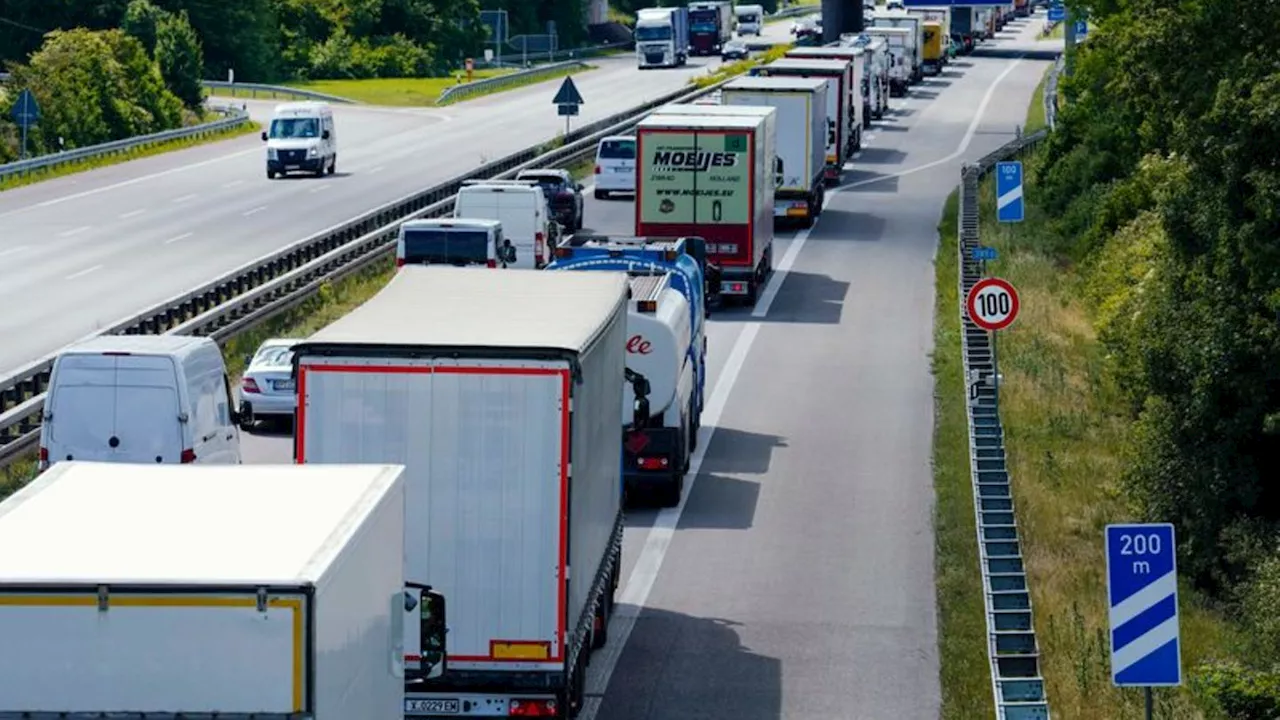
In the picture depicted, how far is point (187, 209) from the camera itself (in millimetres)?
59188

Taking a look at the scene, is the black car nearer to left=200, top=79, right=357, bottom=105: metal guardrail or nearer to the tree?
the tree

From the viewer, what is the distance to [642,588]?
78.5ft

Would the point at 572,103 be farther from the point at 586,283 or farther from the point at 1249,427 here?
the point at 586,283

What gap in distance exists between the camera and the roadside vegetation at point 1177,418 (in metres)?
21.2

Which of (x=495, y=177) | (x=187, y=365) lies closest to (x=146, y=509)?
(x=187, y=365)

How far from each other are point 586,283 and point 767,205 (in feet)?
80.4

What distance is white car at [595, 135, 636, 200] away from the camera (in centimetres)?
6184

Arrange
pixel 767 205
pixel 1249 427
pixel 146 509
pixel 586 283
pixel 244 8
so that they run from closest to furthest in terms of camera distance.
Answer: pixel 146 509
pixel 586 283
pixel 1249 427
pixel 767 205
pixel 244 8

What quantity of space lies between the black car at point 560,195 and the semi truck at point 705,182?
1046cm

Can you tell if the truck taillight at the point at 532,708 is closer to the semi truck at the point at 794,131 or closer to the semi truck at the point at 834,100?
the semi truck at the point at 794,131

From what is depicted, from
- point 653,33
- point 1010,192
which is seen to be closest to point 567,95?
point 1010,192

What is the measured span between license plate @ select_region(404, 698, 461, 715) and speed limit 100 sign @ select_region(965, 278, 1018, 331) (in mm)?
14114

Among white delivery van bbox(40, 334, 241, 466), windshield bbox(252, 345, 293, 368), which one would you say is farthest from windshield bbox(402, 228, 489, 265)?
white delivery van bbox(40, 334, 241, 466)

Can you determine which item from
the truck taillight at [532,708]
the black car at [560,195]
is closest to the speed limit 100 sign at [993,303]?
the truck taillight at [532,708]
